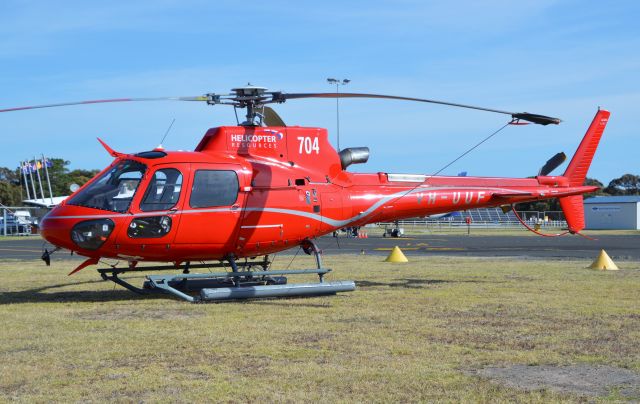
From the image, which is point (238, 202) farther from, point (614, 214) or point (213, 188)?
point (614, 214)

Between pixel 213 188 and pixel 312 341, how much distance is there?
5.06 m

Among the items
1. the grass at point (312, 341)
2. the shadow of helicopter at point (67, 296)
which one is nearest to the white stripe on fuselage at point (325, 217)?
the grass at point (312, 341)

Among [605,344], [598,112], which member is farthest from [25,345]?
[598,112]

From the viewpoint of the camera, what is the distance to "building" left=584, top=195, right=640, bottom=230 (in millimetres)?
93125

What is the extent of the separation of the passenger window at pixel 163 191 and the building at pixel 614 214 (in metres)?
89.3

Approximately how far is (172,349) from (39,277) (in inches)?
461

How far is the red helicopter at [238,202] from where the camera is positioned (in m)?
13.1

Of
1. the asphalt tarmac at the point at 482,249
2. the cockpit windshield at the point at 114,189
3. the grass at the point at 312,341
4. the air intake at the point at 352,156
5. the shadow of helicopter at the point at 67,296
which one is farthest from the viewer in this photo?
the asphalt tarmac at the point at 482,249

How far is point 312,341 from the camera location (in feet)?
31.6

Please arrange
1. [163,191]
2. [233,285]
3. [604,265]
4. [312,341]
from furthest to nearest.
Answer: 1. [604,265]
2. [233,285]
3. [163,191]
4. [312,341]

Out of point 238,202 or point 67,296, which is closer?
point 238,202

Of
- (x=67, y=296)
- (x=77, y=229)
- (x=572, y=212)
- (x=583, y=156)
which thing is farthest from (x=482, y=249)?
(x=77, y=229)

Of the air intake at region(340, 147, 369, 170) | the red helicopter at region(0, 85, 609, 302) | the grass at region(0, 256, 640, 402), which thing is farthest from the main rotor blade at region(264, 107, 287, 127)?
the grass at region(0, 256, 640, 402)

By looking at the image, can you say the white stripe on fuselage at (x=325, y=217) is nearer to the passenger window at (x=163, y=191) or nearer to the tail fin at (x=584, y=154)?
the passenger window at (x=163, y=191)
